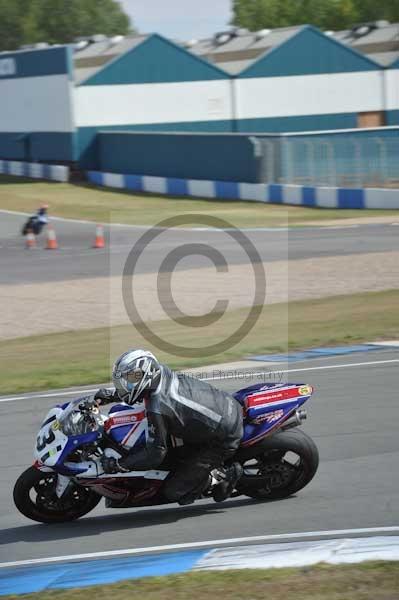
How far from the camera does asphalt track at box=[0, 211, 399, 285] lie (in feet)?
86.2

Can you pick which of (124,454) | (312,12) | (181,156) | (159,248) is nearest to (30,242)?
(159,248)

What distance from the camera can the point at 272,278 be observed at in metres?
23.0

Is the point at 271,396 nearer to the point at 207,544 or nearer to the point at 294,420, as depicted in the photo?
the point at 294,420

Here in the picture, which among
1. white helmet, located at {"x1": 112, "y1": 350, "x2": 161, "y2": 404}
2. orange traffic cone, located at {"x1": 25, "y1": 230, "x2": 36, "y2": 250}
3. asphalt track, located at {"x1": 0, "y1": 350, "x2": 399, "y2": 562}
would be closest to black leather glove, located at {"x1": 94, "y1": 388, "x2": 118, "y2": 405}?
white helmet, located at {"x1": 112, "y1": 350, "x2": 161, "y2": 404}

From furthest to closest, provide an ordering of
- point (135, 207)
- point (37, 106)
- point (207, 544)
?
point (37, 106) < point (135, 207) < point (207, 544)

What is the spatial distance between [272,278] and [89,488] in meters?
15.2

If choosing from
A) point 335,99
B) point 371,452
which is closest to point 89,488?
point 371,452

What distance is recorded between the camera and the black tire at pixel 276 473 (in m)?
8.19

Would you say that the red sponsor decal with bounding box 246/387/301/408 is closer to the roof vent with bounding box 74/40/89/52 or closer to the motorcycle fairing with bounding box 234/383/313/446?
the motorcycle fairing with bounding box 234/383/313/446

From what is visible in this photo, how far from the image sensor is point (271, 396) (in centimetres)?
824

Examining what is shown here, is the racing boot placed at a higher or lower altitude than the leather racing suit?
lower

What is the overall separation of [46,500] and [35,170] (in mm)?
46759

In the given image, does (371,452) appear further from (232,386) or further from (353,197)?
(353,197)

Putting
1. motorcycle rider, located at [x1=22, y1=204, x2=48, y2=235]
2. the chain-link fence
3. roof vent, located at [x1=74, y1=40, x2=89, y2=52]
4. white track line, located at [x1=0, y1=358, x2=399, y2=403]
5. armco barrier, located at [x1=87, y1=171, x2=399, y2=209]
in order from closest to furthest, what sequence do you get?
white track line, located at [x1=0, y1=358, x2=399, y2=403] < motorcycle rider, located at [x1=22, y1=204, x2=48, y2=235] < armco barrier, located at [x1=87, y1=171, x2=399, y2=209] < the chain-link fence < roof vent, located at [x1=74, y1=40, x2=89, y2=52]
